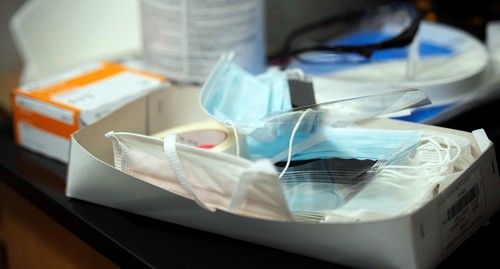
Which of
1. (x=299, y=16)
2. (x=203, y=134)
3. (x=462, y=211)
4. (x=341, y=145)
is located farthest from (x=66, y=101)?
(x=299, y=16)

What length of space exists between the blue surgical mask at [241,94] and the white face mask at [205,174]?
8 cm

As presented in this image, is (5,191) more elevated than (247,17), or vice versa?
(247,17)

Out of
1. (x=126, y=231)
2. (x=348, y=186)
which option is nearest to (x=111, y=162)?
(x=126, y=231)

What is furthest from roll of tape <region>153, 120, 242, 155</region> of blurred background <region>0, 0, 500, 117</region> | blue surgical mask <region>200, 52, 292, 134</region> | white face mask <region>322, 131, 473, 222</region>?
blurred background <region>0, 0, 500, 117</region>

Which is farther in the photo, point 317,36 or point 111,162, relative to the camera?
point 317,36

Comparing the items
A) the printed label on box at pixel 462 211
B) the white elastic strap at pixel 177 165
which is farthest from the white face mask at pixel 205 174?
the printed label on box at pixel 462 211

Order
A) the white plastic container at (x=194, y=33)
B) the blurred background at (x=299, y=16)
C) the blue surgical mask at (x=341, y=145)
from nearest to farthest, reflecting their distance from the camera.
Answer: the blue surgical mask at (x=341, y=145)
the white plastic container at (x=194, y=33)
the blurred background at (x=299, y=16)

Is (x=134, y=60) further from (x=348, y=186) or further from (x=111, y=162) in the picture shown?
(x=348, y=186)

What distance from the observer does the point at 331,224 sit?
435 mm

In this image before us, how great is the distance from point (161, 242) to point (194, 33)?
253 mm

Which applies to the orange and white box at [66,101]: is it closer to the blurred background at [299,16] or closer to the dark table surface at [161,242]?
the dark table surface at [161,242]

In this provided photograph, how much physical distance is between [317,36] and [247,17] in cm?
25

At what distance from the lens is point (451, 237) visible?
0.46m

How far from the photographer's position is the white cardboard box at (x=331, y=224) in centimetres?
43
